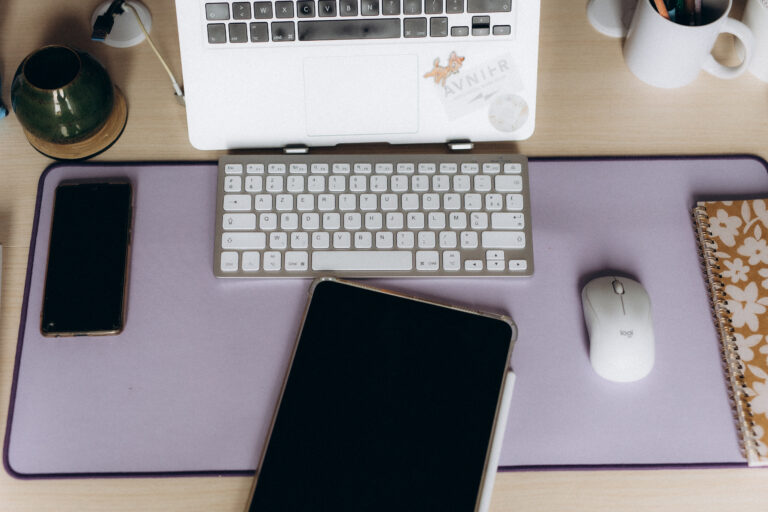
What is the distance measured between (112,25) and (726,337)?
2.57ft

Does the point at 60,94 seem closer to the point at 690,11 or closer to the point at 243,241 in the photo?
the point at 243,241

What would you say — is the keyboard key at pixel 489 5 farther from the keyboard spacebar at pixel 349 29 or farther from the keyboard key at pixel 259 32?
the keyboard key at pixel 259 32

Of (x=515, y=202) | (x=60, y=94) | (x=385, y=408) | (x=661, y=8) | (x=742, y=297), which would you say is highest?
(x=661, y=8)

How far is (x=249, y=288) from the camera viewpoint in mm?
695

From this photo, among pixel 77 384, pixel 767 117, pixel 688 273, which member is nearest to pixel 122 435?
pixel 77 384

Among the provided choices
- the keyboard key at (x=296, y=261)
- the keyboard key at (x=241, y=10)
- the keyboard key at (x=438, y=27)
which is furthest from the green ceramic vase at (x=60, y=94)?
the keyboard key at (x=438, y=27)

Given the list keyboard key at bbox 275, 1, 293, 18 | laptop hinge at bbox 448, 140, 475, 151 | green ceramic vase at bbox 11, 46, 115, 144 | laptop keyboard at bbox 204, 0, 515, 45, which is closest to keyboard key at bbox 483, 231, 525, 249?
laptop hinge at bbox 448, 140, 475, 151

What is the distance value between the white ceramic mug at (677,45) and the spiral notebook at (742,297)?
0.17m

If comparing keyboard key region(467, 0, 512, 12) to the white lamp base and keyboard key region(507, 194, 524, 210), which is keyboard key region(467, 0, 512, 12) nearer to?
keyboard key region(507, 194, 524, 210)

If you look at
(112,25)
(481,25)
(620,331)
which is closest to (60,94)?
(112,25)

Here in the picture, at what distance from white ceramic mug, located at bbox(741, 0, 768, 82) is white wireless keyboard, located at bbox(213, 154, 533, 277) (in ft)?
1.06

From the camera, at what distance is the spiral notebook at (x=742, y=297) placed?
0.63m

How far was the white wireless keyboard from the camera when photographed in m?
0.69

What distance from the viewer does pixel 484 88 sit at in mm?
718
